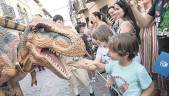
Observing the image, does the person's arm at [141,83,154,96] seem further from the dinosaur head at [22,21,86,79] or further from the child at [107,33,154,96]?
the dinosaur head at [22,21,86,79]

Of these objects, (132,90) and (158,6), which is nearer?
(132,90)

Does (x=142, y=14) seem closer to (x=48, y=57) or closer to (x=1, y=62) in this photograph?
(x=48, y=57)

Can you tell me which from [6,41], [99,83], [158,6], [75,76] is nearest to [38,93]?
[99,83]

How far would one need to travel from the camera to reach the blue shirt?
153 inches

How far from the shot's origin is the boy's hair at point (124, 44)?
3.95m

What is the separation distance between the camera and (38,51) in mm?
4441

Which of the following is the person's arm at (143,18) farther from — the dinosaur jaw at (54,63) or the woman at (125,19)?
the dinosaur jaw at (54,63)

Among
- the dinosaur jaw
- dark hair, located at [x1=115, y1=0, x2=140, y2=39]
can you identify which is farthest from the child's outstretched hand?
dark hair, located at [x1=115, y1=0, x2=140, y2=39]

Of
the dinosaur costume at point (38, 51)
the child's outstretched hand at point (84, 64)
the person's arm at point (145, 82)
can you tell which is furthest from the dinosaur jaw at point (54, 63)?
the person's arm at point (145, 82)

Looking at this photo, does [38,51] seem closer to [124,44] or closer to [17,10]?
[124,44]

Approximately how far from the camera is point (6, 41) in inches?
190

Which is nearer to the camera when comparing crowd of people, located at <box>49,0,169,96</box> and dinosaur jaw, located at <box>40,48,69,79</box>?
crowd of people, located at <box>49,0,169,96</box>

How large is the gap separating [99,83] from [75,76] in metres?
2.05

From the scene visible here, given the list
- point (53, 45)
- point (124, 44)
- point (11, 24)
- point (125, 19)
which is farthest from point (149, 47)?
Answer: point (11, 24)
